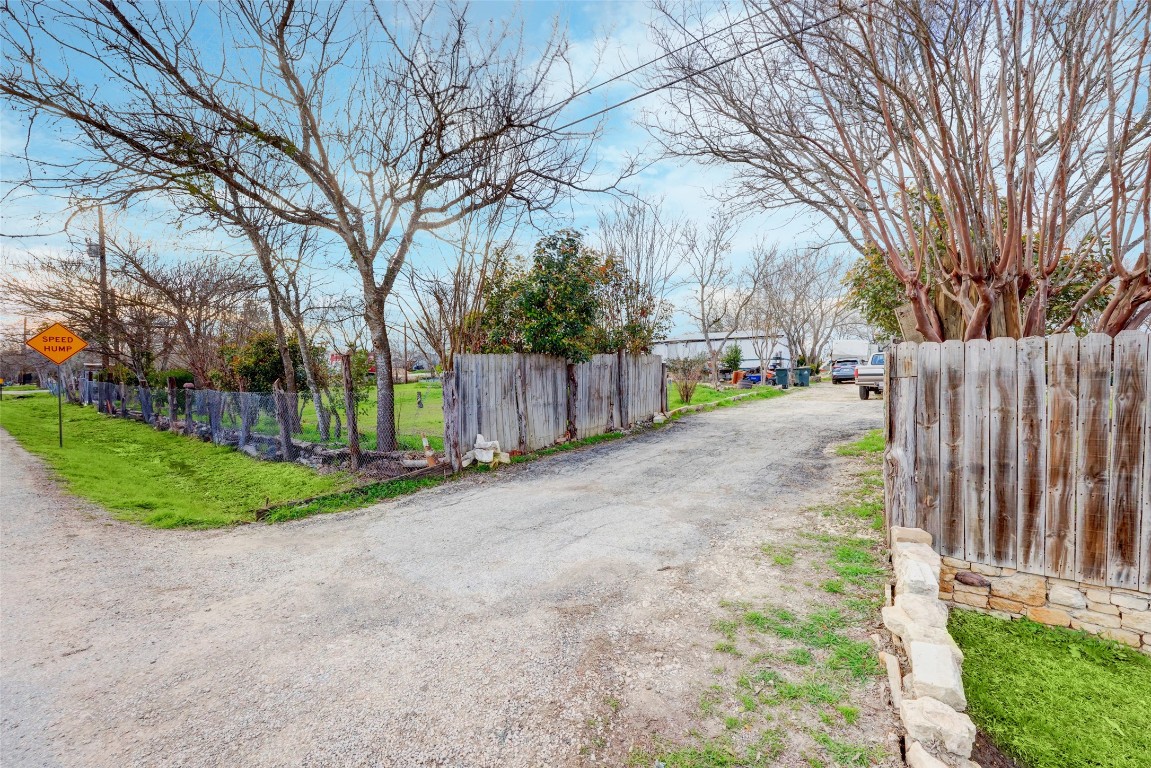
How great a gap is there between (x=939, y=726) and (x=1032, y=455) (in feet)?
7.73

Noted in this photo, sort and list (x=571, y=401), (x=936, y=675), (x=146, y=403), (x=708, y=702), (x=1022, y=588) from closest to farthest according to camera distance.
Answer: (x=936, y=675), (x=708, y=702), (x=1022, y=588), (x=571, y=401), (x=146, y=403)

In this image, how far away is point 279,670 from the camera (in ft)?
9.25

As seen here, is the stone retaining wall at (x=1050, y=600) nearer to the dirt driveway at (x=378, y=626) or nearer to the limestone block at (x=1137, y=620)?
the limestone block at (x=1137, y=620)

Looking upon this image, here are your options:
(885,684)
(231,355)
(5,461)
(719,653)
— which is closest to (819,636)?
(885,684)

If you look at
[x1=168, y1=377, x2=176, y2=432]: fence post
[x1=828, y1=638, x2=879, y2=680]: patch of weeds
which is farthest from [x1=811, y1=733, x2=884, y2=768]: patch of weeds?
[x1=168, y1=377, x2=176, y2=432]: fence post

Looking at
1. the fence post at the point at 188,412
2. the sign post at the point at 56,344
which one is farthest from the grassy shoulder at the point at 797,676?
the fence post at the point at 188,412

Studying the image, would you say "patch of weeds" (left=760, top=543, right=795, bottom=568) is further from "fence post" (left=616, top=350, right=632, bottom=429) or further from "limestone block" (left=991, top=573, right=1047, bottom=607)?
"fence post" (left=616, top=350, right=632, bottom=429)

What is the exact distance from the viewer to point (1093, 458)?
3.24 meters

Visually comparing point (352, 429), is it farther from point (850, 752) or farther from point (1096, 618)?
point (1096, 618)

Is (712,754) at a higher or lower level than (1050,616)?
higher

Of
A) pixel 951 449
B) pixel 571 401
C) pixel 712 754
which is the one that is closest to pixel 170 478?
pixel 571 401

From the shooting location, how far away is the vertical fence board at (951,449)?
3.69 meters

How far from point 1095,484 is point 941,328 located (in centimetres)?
213

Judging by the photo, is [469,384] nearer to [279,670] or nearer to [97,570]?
[97,570]
